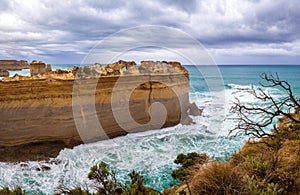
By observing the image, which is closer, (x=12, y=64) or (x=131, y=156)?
(x=131, y=156)

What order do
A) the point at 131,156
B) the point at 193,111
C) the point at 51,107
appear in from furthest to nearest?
the point at 193,111 < the point at 51,107 < the point at 131,156

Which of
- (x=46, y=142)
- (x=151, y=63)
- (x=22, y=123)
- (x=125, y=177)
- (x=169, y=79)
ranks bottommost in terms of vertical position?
(x=125, y=177)

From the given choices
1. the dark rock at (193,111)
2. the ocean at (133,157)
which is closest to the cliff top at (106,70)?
the dark rock at (193,111)

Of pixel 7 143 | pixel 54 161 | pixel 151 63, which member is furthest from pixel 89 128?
pixel 151 63

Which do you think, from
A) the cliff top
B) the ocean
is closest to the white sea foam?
the ocean

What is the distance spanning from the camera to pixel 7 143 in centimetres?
1034

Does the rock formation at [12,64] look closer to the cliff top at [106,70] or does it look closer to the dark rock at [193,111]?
the cliff top at [106,70]

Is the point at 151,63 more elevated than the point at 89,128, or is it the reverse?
the point at 151,63

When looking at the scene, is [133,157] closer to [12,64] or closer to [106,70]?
[106,70]

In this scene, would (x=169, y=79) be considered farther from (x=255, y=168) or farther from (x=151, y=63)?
(x=255, y=168)

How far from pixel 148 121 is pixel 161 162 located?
14.3ft

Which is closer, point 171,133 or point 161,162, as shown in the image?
point 161,162

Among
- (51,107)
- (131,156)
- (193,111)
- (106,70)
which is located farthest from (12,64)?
(131,156)

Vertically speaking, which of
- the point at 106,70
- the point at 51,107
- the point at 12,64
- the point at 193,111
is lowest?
the point at 193,111
